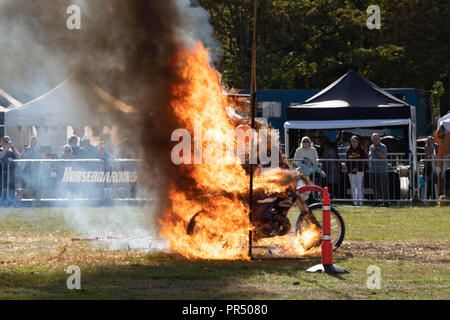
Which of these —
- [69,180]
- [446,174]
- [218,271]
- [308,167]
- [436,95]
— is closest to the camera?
[218,271]

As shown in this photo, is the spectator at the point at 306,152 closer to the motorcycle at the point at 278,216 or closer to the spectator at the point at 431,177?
the spectator at the point at 431,177

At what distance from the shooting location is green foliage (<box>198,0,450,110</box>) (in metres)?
41.9

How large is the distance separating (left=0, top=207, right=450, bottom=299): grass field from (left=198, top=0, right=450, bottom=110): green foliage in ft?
76.5

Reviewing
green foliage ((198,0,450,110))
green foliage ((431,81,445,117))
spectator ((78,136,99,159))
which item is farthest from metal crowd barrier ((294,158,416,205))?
green foliage ((431,81,445,117))

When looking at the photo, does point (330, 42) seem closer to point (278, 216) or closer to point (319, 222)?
point (319, 222)

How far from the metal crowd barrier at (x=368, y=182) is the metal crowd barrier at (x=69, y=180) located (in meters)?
5.26

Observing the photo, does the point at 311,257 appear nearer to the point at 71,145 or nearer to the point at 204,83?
the point at 204,83

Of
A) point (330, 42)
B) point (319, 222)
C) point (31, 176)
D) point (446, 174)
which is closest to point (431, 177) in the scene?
point (446, 174)

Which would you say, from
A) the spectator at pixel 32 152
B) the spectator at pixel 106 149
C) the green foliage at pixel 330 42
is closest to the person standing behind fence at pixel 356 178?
the spectator at pixel 106 149

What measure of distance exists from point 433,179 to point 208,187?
14.1 metres

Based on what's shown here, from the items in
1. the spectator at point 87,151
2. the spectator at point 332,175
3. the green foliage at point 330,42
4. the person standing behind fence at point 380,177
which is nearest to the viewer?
the person standing behind fence at point 380,177

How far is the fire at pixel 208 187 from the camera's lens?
1226 cm

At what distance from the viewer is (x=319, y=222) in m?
13.1

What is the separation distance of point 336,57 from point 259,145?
3570cm
